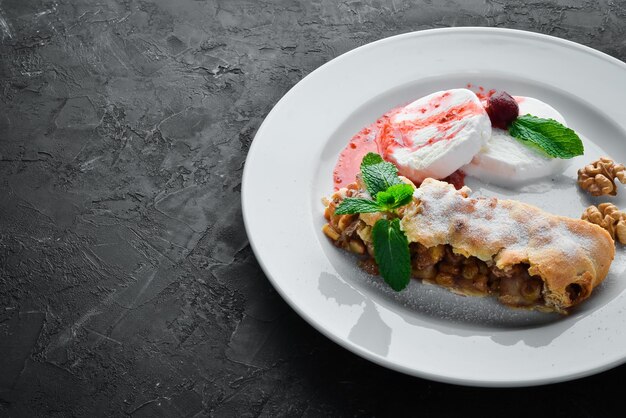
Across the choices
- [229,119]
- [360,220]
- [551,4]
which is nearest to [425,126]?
[360,220]

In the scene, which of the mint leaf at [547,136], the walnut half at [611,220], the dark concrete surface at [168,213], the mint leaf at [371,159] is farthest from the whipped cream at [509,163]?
the dark concrete surface at [168,213]

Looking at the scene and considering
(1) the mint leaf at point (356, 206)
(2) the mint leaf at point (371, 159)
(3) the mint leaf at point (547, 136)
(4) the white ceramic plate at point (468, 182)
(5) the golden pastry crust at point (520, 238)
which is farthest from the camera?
(3) the mint leaf at point (547, 136)

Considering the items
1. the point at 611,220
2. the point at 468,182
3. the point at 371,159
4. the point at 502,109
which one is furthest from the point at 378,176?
the point at 611,220

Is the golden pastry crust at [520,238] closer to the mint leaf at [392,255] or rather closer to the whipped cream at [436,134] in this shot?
the mint leaf at [392,255]

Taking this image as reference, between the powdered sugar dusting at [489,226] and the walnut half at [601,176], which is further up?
the walnut half at [601,176]

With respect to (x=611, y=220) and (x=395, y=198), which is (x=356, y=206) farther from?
(x=611, y=220)

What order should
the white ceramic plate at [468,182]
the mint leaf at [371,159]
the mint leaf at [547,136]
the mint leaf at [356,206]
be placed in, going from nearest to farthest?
the white ceramic plate at [468,182]
the mint leaf at [356,206]
the mint leaf at [371,159]
the mint leaf at [547,136]

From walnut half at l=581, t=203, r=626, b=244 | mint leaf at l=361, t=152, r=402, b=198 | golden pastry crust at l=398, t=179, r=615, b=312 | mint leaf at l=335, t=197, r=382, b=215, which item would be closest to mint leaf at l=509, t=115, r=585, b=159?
walnut half at l=581, t=203, r=626, b=244
